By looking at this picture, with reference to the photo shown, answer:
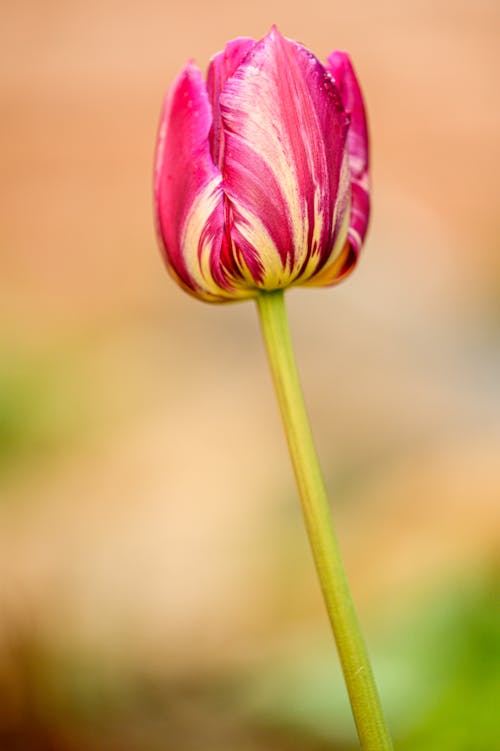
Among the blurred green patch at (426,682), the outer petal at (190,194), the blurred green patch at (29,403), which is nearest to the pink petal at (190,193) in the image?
the outer petal at (190,194)

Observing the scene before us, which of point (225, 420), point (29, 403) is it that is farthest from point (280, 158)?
point (225, 420)

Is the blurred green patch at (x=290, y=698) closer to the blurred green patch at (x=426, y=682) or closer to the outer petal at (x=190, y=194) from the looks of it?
the blurred green patch at (x=426, y=682)

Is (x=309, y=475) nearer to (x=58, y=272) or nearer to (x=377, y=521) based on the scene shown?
(x=377, y=521)

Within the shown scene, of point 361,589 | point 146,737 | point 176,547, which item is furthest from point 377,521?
point 146,737

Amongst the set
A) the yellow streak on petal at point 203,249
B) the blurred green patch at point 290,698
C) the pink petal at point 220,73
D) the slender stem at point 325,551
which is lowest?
the blurred green patch at point 290,698

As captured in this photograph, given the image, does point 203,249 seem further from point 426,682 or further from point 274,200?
point 426,682
